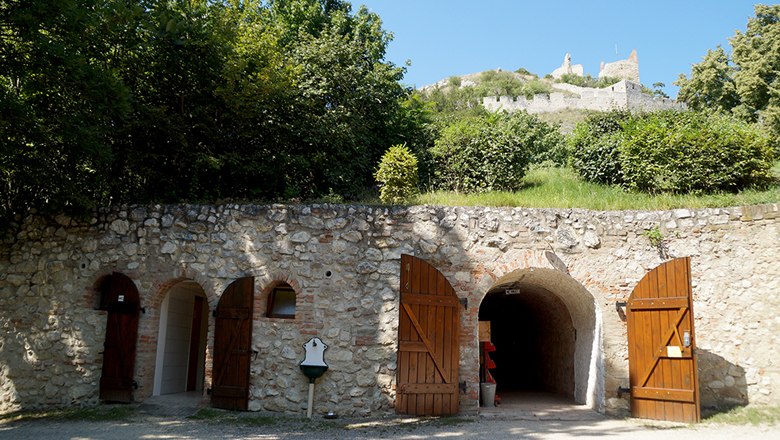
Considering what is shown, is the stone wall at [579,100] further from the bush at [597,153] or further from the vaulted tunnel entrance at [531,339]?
the vaulted tunnel entrance at [531,339]

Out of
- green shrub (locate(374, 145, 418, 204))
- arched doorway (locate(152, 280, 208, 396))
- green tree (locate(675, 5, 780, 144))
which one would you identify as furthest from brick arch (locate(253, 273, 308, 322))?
green tree (locate(675, 5, 780, 144))

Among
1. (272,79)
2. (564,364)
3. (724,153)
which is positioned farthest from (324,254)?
(724,153)

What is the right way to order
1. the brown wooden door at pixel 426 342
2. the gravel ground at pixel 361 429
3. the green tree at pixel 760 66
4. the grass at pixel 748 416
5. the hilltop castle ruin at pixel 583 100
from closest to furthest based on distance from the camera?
the gravel ground at pixel 361 429, the grass at pixel 748 416, the brown wooden door at pixel 426 342, the green tree at pixel 760 66, the hilltop castle ruin at pixel 583 100

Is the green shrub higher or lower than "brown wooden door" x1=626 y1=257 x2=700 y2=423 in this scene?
higher

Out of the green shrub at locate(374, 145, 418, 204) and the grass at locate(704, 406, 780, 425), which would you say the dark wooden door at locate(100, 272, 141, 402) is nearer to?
the green shrub at locate(374, 145, 418, 204)

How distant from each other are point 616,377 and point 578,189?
5226 millimetres

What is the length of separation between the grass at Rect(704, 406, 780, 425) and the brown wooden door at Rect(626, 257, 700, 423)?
45cm

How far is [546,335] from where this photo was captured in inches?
499

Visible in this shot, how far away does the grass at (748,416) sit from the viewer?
7.88 m

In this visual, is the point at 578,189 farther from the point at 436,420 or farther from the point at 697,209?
the point at 436,420

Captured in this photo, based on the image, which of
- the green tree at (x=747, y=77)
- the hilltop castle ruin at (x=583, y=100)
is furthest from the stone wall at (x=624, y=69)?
the green tree at (x=747, y=77)

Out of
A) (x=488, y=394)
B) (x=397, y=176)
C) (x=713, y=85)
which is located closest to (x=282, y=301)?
(x=397, y=176)

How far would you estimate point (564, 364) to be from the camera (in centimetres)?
1143

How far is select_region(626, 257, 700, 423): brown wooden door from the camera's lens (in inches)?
320
